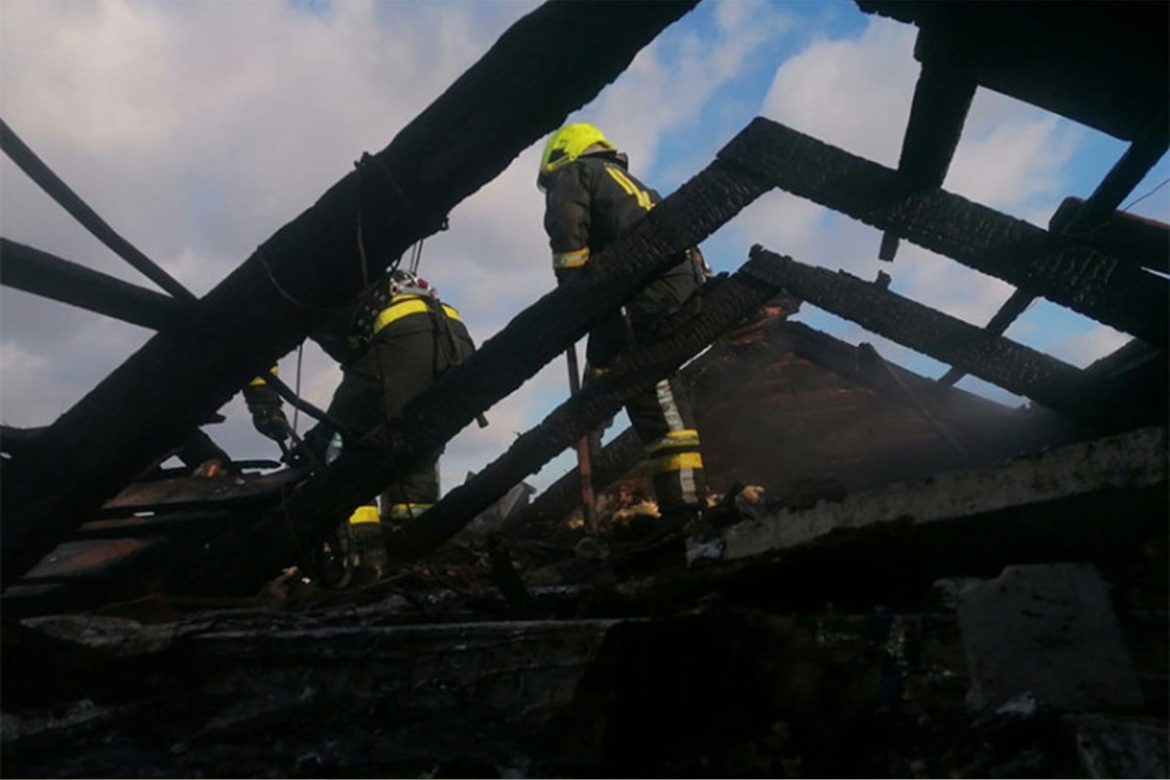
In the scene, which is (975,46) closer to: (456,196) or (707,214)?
(707,214)

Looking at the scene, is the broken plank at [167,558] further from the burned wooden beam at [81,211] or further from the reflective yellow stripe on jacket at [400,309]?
the reflective yellow stripe on jacket at [400,309]

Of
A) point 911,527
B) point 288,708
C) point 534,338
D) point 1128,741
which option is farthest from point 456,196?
point 1128,741

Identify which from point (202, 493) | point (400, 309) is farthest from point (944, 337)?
point (400, 309)

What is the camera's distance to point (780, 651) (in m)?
1.54

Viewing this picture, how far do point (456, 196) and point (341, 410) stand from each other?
327 cm

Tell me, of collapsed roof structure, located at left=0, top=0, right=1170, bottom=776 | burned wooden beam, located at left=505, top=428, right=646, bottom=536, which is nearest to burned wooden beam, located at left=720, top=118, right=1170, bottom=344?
collapsed roof structure, located at left=0, top=0, right=1170, bottom=776

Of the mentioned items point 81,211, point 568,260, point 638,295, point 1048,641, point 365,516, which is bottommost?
point 1048,641

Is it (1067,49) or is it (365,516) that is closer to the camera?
(1067,49)

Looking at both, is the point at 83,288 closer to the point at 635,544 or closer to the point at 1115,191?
the point at 635,544

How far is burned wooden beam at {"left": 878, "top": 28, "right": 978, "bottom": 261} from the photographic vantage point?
88.7 inches

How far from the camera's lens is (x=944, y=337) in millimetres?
2947

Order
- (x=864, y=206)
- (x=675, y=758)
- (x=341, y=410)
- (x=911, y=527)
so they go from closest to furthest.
→ (x=675, y=758), (x=911, y=527), (x=864, y=206), (x=341, y=410)

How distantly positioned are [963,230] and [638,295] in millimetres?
1879

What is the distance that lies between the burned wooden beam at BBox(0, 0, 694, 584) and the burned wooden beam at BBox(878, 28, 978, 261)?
A: 94 centimetres
